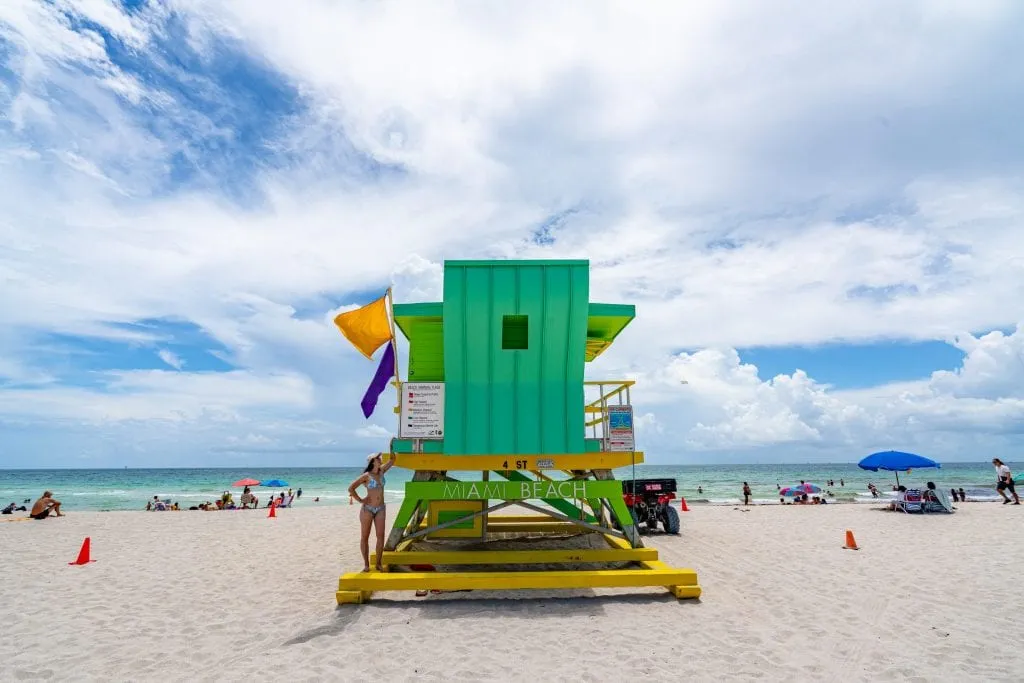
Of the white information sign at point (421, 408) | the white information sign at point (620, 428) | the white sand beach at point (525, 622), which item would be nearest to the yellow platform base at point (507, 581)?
the white sand beach at point (525, 622)

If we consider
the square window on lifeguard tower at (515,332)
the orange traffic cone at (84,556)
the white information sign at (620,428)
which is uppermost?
the square window on lifeguard tower at (515,332)

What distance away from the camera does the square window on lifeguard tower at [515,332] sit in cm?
888

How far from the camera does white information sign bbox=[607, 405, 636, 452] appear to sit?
345 inches

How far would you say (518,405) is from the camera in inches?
338

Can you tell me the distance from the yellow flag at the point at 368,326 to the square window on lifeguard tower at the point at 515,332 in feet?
6.89

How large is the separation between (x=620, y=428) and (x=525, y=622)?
3.50 meters

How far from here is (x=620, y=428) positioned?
28.9ft

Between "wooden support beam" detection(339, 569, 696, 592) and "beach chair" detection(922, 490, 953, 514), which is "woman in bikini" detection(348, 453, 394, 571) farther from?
"beach chair" detection(922, 490, 953, 514)

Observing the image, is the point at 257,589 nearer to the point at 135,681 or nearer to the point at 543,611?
the point at 135,681

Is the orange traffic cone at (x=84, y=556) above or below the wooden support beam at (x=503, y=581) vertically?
below

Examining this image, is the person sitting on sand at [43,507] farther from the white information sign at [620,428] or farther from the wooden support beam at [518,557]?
the white information sign at [620,428]

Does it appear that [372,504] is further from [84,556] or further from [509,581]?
[84,556]

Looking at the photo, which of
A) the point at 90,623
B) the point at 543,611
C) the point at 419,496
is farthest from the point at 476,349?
the point at 90,623

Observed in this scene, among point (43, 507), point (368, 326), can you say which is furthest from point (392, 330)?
point (43, 507)
